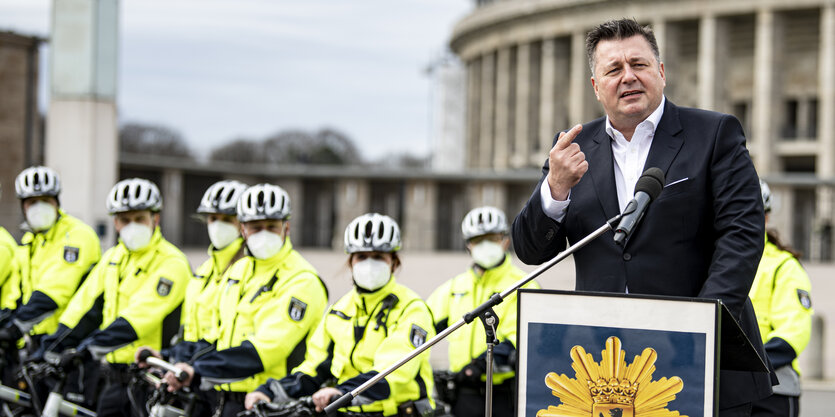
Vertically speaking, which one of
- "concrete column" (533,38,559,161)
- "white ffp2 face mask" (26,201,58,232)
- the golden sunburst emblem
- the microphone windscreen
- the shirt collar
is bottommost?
the golden sunburst emblem

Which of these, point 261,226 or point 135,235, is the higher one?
point 261,226

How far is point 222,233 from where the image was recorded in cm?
727

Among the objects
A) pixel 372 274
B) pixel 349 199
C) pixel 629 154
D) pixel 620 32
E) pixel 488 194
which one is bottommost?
pixel 372 274

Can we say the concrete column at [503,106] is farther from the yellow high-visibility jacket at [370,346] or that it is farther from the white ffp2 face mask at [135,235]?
the yellow high-visibility jacket at [370,346]

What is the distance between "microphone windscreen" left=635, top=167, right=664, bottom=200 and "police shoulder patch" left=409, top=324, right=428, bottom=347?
276cm

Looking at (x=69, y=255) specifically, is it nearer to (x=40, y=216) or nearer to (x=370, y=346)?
(x=40, y=216)

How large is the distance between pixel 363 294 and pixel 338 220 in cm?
4011

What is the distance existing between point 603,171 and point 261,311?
324 centimetres

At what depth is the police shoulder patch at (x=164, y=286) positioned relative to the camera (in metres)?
7.42

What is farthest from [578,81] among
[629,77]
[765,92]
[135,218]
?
[629,77]

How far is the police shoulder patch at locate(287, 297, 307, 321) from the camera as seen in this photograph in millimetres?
6238

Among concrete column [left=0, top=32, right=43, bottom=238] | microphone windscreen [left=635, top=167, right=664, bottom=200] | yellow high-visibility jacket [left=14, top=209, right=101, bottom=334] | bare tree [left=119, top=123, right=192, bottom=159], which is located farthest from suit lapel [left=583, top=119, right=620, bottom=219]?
bare tree [left=119, top=123, right=192, bottom=159]

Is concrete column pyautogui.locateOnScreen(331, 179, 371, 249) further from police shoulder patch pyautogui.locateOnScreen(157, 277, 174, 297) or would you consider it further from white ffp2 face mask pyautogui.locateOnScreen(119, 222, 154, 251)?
police shoulder patch pyautogui.locateOnScreen(157, 277, 174, 297)

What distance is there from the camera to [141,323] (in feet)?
23.6
